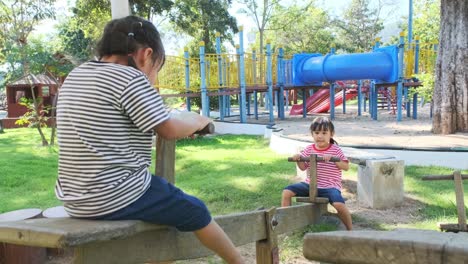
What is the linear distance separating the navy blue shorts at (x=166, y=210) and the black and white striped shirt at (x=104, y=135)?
3cm

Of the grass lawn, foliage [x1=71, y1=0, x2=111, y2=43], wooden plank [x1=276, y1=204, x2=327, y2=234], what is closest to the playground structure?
the grass lawn

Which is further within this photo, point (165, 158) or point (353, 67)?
point (353, 67)

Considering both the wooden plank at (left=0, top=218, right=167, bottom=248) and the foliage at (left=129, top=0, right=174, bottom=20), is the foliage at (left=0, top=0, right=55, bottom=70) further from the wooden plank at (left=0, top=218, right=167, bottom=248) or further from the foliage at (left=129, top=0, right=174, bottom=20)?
the wooden plank at (left=0, top=218, right=167, bottom=248)

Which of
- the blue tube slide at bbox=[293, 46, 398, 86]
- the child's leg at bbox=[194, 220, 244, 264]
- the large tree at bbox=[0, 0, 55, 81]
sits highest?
the large tree at bbox=[0, 0, 55, 81]

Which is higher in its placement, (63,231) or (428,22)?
(428,22)

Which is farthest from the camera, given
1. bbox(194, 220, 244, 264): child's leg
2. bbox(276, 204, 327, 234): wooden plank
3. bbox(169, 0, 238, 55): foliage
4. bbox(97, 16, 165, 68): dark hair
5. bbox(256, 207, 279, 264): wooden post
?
bbox(169, 0, 238, 55): foliage

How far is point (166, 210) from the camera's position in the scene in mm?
1807

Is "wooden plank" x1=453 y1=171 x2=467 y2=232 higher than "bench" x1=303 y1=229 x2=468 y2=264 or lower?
lower

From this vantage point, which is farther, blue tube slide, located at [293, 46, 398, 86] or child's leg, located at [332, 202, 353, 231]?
blue tube slide, located at [293, 46, 398, 86]

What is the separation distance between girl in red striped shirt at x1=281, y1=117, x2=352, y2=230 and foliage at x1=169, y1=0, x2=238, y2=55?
804 inches

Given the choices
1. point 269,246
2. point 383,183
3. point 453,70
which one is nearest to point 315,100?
point 453,70

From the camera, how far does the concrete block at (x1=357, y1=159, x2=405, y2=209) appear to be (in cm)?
470

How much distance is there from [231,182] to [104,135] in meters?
4.21

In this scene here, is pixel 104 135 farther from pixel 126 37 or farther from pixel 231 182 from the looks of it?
pixel 231 182
